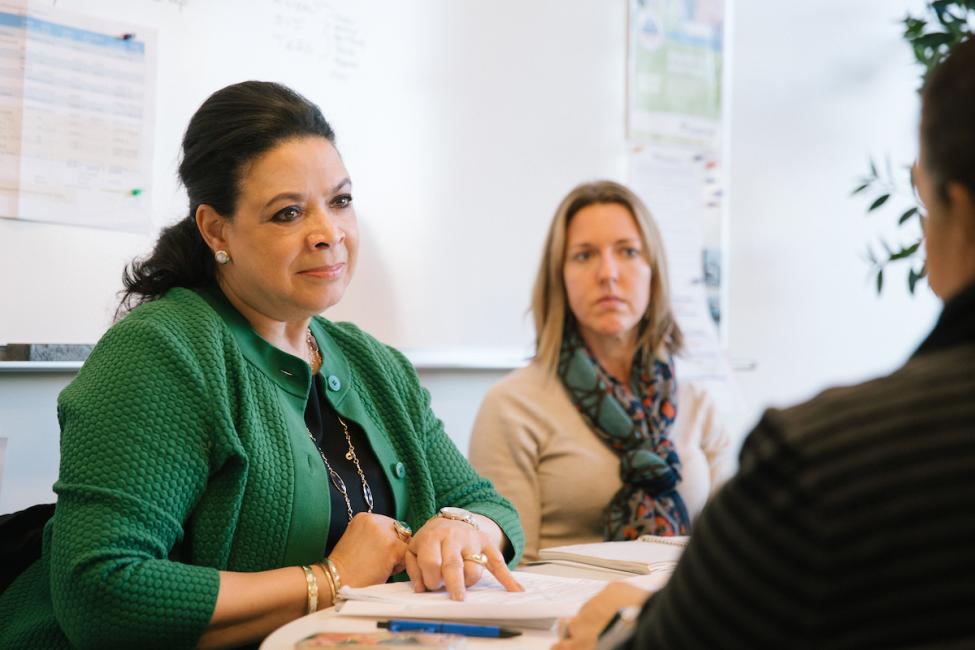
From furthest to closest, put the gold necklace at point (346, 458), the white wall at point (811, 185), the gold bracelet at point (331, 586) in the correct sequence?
the white wall at point (811, 185) < the gold necklace at point (346, 458) < the gold bracelet at point (331, 586)

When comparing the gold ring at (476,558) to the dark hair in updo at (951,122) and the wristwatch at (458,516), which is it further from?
the dark hair in updo at (951,122)

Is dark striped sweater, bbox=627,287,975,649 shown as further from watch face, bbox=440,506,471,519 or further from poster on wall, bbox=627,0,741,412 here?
poster on wall, bbox=627,0,741,412

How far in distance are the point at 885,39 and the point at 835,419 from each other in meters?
3.55

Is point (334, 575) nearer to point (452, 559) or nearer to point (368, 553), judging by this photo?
point (368, 553)

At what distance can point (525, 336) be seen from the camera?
2.91m

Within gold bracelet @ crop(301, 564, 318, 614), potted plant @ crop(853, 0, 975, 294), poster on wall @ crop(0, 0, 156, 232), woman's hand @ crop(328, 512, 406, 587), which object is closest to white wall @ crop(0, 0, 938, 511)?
potted plant @ crop(853, 0, 975, 294)

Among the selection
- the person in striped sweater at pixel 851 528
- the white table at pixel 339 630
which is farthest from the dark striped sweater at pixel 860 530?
the white table at pixel 339 630

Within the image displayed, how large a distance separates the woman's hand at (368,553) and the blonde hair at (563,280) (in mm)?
1154

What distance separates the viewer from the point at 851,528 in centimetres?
67

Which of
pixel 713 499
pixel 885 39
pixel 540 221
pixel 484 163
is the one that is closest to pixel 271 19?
pixel 484 163

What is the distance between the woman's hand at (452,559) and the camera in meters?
1.40

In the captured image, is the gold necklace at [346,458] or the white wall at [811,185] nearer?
the gold necklace at [346,458]

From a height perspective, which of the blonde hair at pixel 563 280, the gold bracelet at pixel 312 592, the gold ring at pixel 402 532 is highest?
the blonde hair at pixel 563 280

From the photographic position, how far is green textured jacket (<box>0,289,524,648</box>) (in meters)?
1.33
